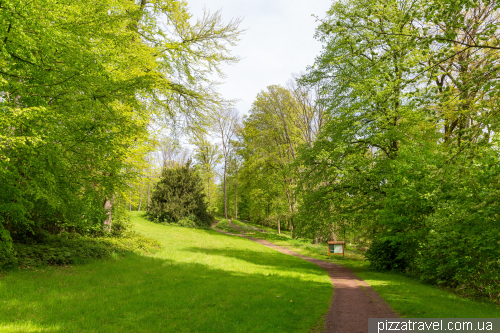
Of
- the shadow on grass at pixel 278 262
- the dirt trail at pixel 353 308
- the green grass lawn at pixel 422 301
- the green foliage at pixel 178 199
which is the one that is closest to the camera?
the dirt trail at pixel 353 308

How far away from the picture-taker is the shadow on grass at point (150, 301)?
557cm

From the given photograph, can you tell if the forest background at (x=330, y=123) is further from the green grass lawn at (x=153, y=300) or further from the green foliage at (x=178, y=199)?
the green foliage at (x=178, y=199)

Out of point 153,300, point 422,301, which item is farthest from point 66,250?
point 422,301

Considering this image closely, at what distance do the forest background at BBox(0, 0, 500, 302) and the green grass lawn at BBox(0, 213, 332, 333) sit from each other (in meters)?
1.77

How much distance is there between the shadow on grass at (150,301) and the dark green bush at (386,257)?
4.81 m

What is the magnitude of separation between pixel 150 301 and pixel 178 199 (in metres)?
22.4

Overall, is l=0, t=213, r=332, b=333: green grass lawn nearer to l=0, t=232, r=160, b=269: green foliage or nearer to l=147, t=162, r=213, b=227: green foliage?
l=0, t=232, r=160, b=269: green foliage

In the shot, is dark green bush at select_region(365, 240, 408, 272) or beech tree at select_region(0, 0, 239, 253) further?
dark green bush at select_region(365, 240, 408, 272)

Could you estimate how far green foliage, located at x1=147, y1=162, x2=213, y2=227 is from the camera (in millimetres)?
28375

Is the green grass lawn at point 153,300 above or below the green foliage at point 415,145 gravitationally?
below

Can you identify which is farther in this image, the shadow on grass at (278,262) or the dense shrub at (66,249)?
the shadow on grass at (278,262)

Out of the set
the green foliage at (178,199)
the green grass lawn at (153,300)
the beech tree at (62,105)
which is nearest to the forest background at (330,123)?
the beech tree at (62,105)

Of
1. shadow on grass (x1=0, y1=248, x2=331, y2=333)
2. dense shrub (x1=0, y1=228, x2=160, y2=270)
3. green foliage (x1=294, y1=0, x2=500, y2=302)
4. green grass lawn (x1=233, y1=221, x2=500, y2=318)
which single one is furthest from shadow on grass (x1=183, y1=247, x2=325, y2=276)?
dense shrub (x1=0, y1=228, x2=160, y2=270)

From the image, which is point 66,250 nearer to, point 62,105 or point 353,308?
point 62,105
